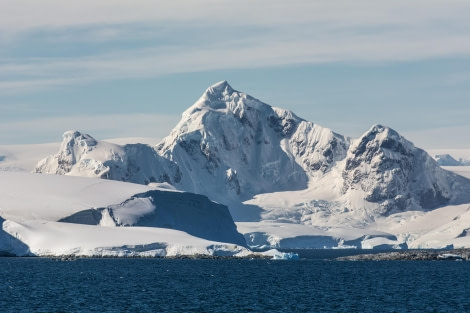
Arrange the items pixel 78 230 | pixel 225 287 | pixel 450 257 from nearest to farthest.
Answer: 1. pixel 225 287
2. pixel 78 230
3. pixel 450 257

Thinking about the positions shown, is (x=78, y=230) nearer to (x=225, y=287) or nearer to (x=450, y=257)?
(x=450, y=257)

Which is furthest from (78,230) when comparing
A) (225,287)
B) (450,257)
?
(225,287)

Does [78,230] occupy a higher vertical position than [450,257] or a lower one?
higher

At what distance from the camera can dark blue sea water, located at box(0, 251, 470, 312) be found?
9369 centimetres

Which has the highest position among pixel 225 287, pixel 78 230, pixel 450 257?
pixel 78 230

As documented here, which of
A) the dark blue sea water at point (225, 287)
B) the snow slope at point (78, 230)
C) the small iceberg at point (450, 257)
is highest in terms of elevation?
the snow slope at point (78, 230)

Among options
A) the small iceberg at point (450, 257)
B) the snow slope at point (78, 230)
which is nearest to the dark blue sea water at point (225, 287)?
the snow slope at point (78, 230)

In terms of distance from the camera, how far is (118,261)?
17150 centimetres

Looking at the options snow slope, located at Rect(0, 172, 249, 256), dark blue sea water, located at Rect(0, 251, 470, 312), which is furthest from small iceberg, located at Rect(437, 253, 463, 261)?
snow slope, located at Rect(0, 172, 249, 256)

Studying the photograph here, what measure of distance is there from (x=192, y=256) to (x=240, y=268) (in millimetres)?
23864

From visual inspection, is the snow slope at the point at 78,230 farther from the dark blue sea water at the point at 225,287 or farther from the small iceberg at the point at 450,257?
the small iceberg at the point at 450,257

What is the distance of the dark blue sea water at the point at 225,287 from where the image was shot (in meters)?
93.7

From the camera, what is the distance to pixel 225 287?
383 ft

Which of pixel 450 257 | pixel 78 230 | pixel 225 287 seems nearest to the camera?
pixel 225 287
